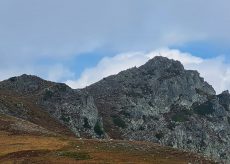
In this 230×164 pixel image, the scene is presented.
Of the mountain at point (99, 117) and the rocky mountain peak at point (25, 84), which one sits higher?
the rocky mountain peak at point (25, 84)

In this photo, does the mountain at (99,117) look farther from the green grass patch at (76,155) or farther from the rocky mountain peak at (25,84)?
the green grass patch at (76,155)

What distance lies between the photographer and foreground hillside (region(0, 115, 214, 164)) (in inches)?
2584

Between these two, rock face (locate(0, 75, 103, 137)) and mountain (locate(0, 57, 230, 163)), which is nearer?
rock face (locate(0, 75, 103, 137))

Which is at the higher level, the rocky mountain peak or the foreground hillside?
the rocky mountain peak

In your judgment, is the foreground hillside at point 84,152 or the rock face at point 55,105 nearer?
the foreground hillside at point 84,152

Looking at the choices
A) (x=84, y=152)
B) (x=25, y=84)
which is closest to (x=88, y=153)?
(x=84, y=152)

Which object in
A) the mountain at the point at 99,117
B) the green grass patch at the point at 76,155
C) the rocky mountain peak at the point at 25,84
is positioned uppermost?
the rocky mountain peak at the point at 25,84

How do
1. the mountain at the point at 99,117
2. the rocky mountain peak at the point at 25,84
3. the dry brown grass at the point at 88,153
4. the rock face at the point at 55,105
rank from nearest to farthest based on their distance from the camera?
the dry brown grass at the point at 88,153 → the rock face at the point at 55,105 → the mountain at the point at 99,117 → the rocky mountain peak at the point at 25,84

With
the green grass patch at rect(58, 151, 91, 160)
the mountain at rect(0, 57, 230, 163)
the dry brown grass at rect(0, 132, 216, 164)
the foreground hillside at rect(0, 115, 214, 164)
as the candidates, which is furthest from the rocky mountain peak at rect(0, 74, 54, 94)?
the green grass patch at rect(58, 151, 91, 160)

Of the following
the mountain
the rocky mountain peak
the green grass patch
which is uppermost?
the rocky mountain peak

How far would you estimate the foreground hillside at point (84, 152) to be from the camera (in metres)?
65.6

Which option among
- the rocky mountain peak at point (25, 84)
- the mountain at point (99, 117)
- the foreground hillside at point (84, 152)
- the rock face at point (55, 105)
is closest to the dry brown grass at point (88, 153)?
the foreground hillside at point (84, 152)

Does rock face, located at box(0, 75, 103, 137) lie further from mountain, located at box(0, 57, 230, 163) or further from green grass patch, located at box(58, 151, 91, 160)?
green grass patch, located at box(58, 151, 91, 160)

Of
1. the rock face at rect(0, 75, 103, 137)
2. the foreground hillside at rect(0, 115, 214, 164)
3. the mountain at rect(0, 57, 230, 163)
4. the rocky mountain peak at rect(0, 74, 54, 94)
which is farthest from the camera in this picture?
the rocky mountain peak at rect(0, 74, 54, 94)
